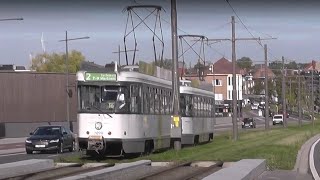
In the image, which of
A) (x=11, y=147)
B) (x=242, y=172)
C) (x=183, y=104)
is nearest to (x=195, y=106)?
(x=183, y=104)

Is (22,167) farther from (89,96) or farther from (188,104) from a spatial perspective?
(188,104)

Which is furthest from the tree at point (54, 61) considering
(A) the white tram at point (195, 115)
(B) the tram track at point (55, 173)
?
(B) the tram track at point (55, 173)

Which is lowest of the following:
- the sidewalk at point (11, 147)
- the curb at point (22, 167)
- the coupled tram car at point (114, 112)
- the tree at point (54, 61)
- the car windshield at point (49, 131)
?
the sidewalk at point (11, 147)

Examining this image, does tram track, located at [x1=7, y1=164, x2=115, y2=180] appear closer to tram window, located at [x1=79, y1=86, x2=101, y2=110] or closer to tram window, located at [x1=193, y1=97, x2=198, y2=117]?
tram window, located at [x1=79, y1=86, x2=101, y2=110]

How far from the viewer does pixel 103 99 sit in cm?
2336

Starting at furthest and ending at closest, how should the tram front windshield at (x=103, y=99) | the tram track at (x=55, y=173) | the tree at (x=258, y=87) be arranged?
the tree at (x=258, y=87) < the tram front windshield at (x=103, y=99) < the tram track at (x=55, y=173)

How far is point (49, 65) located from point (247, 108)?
73.6 meters

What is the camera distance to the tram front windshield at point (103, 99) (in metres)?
23.1

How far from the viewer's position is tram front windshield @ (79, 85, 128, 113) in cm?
2314

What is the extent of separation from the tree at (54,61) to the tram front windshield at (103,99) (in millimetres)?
94363

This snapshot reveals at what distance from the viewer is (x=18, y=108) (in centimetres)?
6762

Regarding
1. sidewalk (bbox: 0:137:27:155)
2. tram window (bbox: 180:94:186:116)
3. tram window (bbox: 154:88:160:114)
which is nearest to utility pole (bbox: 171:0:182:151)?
tram window (bbox: 154:88:160:114)

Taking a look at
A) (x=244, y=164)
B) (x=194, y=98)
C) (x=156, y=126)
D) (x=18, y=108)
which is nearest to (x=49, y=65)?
(x=18, y=108)

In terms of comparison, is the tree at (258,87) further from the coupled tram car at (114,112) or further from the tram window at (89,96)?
the tram window at (89,96)
